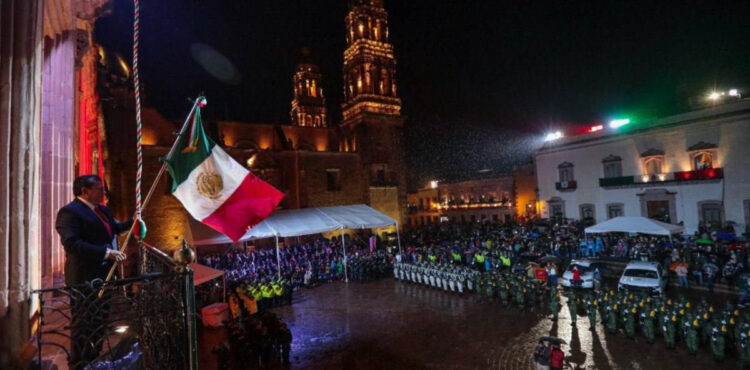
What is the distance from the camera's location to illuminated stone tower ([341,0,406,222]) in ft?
125

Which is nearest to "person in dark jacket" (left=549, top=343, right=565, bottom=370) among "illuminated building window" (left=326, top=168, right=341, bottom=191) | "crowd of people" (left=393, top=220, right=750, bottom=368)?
"crowd of people" (left=393, top=220, right=750, bottom=368)

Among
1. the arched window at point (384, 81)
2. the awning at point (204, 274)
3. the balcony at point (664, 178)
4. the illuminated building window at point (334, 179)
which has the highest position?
the arched window at point (384, 81)

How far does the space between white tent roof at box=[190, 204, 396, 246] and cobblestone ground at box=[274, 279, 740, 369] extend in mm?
4603

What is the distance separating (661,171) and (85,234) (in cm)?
3498

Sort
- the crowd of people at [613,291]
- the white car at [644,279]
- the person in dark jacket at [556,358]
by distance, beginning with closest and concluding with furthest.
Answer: the person in dark jacket at [556,358] → the crowd of people at [613,291] → the white car at [644,279]

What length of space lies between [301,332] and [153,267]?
284 inches

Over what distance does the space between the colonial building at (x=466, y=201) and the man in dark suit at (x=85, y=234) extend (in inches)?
1636

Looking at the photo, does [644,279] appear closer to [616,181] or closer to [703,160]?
[703,160]

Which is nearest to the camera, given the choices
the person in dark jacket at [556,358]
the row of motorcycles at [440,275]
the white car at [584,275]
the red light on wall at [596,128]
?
the person in dark jacket at [556,358]

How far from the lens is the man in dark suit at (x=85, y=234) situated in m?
3.77

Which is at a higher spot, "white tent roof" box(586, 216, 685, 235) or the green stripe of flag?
the green stripe of flag

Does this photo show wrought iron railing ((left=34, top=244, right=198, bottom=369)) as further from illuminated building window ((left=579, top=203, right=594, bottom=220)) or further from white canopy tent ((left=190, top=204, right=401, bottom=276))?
illuminated building window ((left=579, top=203, right=594, bottom=220))

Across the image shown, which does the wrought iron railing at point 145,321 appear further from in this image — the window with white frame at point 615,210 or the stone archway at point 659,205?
the window with white frame at point 615,210

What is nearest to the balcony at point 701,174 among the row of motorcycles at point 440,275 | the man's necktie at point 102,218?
the row of motorcycles at point 440,275
